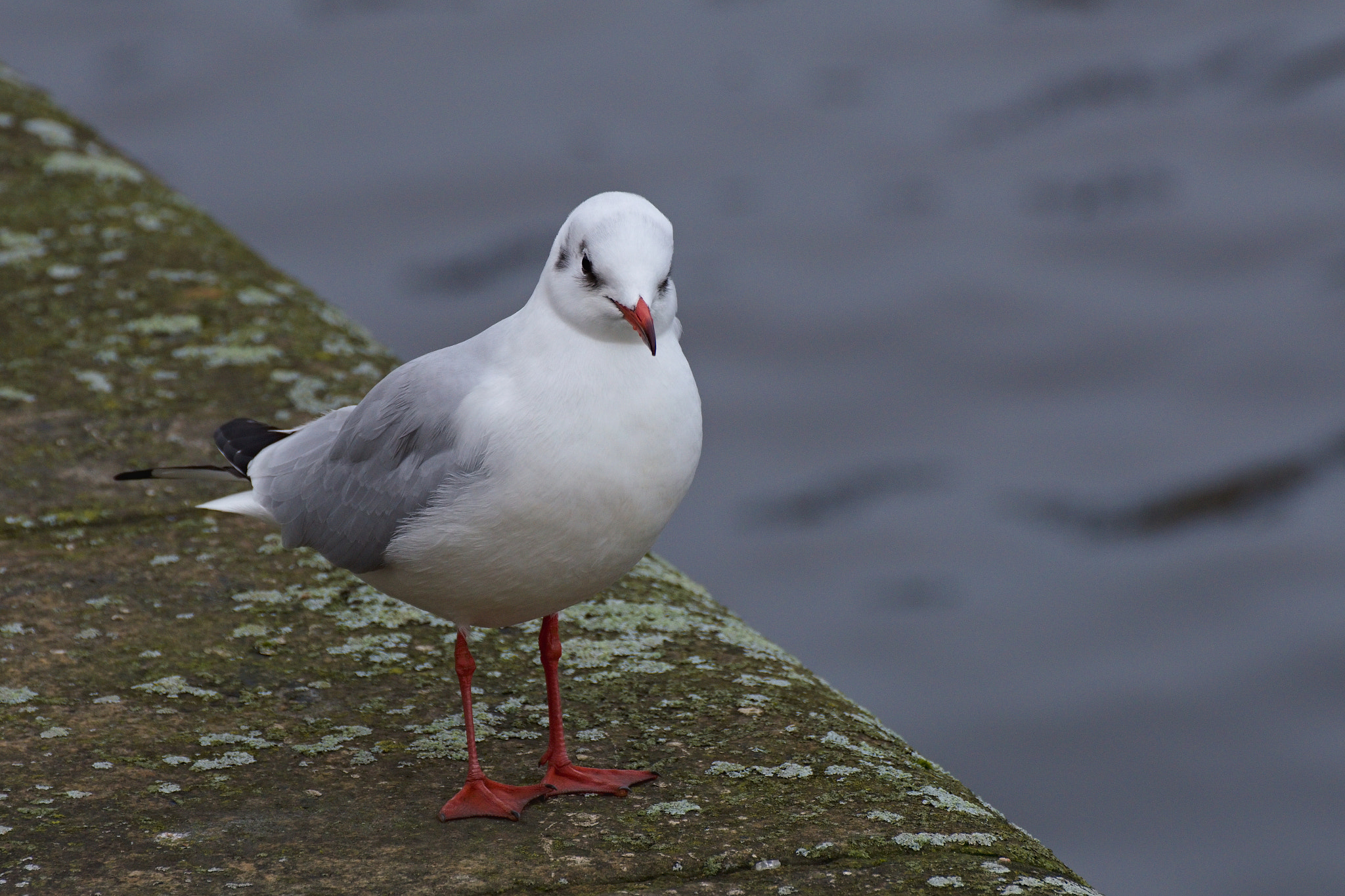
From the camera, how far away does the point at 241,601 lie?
3.62 metres

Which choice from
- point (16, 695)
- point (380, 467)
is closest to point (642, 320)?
point (380, 467)

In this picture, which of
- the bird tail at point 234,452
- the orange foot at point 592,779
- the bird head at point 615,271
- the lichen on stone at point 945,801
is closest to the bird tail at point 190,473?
the bird tail at point 234,452

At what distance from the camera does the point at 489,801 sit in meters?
2.88

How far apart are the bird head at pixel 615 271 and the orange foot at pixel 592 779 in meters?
0.83

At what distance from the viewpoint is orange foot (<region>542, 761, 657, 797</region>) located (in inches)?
117

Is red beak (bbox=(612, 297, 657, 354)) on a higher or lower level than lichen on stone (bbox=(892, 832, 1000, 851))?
higher

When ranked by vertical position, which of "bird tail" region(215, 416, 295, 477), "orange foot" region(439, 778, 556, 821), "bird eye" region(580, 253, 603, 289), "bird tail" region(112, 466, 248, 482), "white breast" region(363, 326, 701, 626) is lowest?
"orange foot" region(439, 778, 556, 821)

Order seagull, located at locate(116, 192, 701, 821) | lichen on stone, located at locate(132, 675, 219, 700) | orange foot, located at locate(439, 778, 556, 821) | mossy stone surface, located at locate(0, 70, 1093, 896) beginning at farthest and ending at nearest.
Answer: lichen on stone, located at locate(132, 675, 219, 700)
seagull, located at locate(116, 192, 701, 821)
orange foot, located at locate(439, 778, 556, 821)
mossy stone surface, located at locate(0, 70, 1093, 896)

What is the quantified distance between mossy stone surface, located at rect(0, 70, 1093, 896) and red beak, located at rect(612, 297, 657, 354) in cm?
85

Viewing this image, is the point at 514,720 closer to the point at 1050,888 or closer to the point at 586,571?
the point at 586,571

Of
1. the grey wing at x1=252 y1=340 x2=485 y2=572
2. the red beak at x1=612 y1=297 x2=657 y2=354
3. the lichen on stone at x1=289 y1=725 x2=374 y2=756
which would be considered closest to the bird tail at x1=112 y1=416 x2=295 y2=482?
the grey wing at x1=252 y1=340 x2=485 y2=572

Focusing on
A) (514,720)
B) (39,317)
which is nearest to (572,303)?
(514,720)

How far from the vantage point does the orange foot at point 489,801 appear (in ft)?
9.38

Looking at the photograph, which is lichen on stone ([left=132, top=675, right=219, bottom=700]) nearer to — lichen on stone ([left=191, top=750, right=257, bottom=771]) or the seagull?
lichen on stone ([left=191, top=750, right=257, bottom=771])
